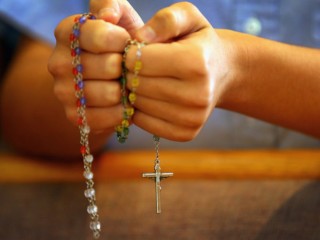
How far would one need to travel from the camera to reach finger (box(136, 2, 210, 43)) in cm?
38

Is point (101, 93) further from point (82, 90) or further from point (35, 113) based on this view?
point (35, 113)

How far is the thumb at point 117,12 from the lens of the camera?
397mm

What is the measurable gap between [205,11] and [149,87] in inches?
14.1

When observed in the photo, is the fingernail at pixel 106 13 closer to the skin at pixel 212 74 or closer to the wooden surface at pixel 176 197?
the skin at pixel 212 74

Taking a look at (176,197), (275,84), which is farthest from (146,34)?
(176,197)

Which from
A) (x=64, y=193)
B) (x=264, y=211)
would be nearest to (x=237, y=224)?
(x=264, y=211)

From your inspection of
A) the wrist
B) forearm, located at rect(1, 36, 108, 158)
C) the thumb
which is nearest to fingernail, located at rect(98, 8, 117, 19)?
the thumb

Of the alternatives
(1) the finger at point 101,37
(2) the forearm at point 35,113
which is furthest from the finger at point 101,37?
(2) the forearm at point 35,113

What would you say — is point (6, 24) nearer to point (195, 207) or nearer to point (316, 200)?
point (195, 207)

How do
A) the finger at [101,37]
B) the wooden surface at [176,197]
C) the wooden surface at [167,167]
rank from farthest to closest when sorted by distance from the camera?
the wooden surface at [167,167]
the wooden surface at [176,197]
the finger at [101,37]

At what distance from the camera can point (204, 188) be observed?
672 millimetres

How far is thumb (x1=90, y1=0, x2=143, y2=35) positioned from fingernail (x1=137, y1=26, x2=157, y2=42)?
0.03 m

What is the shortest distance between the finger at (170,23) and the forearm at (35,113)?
0.27 metres

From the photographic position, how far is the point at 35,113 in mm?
668
